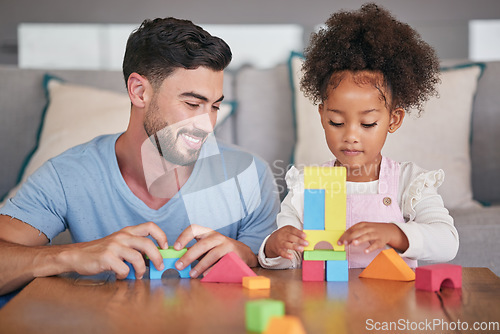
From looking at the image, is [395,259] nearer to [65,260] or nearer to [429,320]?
[429,320]

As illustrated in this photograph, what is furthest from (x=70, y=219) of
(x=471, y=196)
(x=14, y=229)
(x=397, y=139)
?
(x=471, y=196)

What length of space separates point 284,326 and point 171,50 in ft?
2.86

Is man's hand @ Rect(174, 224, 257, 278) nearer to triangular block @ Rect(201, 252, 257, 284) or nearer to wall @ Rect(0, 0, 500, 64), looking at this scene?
triangular block @ Rect(201, 252, 257, 284)

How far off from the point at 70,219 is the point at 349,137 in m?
0.65

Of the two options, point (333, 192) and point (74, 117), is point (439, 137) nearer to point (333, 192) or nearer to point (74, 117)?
point (333, 192)

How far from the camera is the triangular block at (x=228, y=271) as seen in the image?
2.69 feet

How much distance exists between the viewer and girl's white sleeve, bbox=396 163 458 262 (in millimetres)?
932

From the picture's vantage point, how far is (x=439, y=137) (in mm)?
1729

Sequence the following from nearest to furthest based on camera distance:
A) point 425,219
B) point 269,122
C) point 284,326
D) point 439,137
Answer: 1. point 284,326
2. point 425,219
3. point 439,137
4. point 269,122

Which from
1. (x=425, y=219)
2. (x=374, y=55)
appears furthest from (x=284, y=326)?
(x=374, y=55)

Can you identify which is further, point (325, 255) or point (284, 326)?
point (325, 255)

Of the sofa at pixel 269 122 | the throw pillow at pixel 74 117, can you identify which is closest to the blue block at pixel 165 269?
the sofa at pixel 269 122

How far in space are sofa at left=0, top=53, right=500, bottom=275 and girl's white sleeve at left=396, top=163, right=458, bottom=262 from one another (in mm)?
528

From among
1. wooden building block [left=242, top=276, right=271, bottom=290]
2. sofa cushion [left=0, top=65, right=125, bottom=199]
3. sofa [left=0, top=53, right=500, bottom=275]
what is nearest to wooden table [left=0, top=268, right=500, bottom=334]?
wooden building block [left=242, top=276, right=271, bottom=290]
